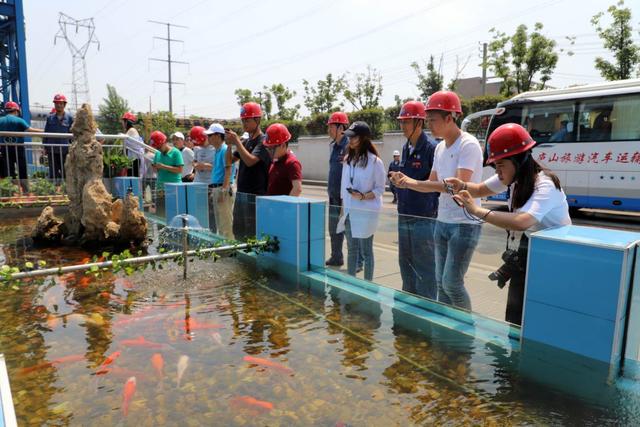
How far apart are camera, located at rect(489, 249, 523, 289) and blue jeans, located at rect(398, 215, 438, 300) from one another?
63cm

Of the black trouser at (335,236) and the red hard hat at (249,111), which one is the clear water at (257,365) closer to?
the black trouser at (335,236)

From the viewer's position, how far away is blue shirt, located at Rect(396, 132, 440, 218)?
444cm

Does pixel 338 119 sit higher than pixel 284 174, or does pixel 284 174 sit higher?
pixel 338 119

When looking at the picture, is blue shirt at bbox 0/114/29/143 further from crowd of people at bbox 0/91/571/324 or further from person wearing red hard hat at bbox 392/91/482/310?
person wearing red hard hat at bbox 392/91/482/310

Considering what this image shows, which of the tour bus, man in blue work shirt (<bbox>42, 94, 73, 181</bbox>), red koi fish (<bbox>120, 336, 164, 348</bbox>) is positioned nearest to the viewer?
red koi fish (<bbox>120, 336, 164, 348</bbox>)

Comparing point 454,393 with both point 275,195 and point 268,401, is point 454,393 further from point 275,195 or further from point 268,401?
point 275,195

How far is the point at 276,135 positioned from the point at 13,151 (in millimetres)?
7541

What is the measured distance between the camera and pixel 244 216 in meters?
5.66

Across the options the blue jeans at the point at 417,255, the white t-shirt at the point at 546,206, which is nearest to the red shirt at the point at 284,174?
the blue jeans at the point at 417,255

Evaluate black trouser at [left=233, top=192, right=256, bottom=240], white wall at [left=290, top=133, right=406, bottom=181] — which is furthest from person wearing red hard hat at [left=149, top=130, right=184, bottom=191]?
white wall at [left=290, top=133, right=406, bottom=181]

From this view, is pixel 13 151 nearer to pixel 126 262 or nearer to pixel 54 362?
pixel 126 262

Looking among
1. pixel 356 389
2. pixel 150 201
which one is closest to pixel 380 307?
pixel 356 389

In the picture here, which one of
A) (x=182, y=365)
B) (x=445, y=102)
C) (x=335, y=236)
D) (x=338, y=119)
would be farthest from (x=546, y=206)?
(x=338, y=119)

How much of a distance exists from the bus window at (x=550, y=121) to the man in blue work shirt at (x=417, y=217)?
392 inches
